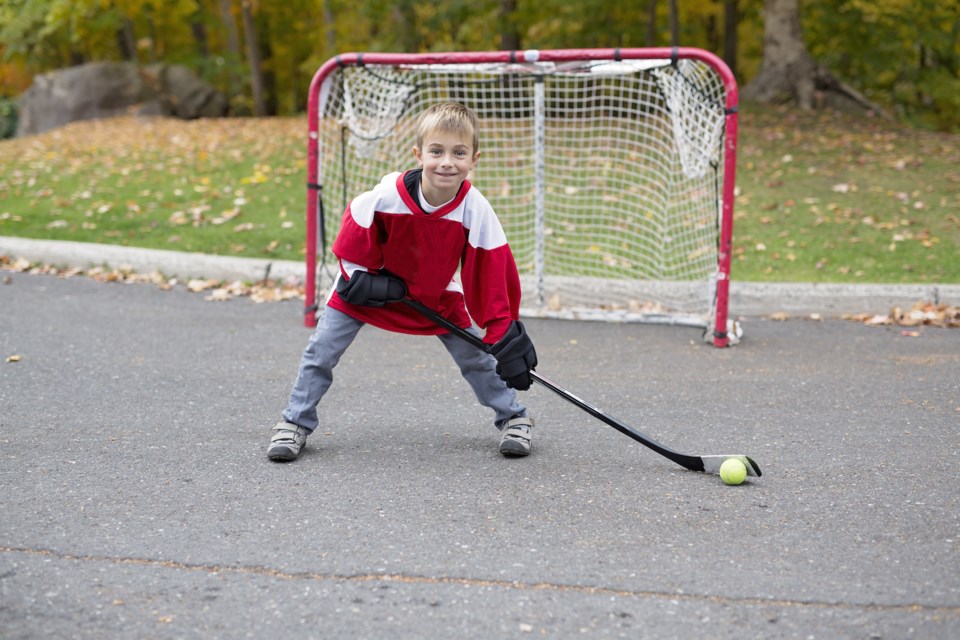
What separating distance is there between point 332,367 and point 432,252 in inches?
24.1

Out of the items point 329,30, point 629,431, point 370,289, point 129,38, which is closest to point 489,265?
point 370,289

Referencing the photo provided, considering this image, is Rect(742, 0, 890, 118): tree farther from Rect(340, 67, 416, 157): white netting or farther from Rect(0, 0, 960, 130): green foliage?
Rect(340, 67, 416, 157): white netting

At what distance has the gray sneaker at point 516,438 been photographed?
3.91 metres

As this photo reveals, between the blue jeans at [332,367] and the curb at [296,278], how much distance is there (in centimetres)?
321

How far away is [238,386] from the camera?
4926mm

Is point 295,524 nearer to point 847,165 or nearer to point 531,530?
point 531,530

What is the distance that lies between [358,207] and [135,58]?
18.8m

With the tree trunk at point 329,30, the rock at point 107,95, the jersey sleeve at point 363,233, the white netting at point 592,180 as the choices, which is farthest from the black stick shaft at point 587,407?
the tree trunk at point 329,30

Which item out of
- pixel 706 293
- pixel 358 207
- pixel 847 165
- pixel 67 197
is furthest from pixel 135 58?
pixel 358 207

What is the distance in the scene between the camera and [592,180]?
31.0ft

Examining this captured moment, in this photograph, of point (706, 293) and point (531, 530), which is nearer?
point (531, 530)

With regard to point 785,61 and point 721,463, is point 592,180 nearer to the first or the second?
point 785,61

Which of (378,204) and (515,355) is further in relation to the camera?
(378,204)

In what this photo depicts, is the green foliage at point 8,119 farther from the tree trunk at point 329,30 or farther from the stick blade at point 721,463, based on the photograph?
the stick blade at point 721,463
